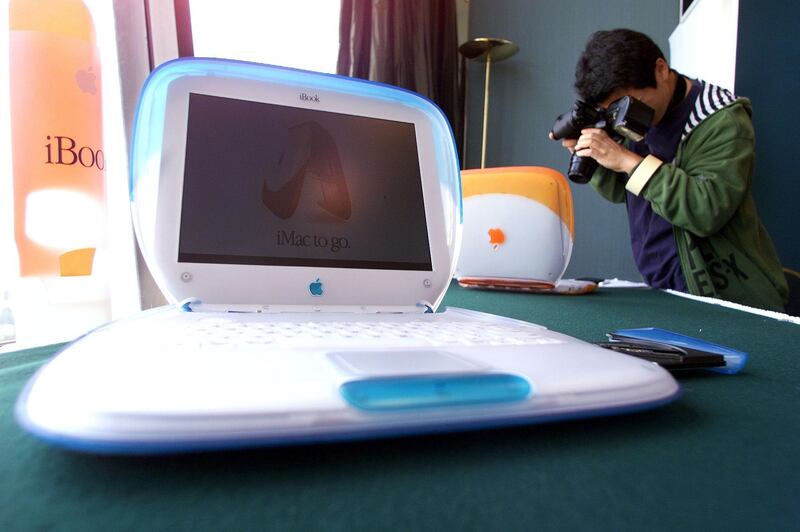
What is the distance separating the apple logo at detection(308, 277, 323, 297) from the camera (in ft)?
1.52

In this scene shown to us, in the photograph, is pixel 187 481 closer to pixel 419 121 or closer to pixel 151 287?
pixel 419 121

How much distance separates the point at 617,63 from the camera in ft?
3.74

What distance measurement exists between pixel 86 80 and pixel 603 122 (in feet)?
3.29

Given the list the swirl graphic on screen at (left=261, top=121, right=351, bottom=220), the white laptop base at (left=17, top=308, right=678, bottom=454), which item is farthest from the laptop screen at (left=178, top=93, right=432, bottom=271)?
the white laptop base at (left=17, top=308, right=678, bottom=454)

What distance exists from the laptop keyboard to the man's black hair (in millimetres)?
972

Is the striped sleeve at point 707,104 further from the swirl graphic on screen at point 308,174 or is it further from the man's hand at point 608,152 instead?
the swirl graphic on screen at point 308,174

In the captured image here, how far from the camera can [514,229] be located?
3.32 ft

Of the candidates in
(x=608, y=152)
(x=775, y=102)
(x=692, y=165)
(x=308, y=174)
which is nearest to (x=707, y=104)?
(x=692, y=165)

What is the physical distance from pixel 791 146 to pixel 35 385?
225 cm

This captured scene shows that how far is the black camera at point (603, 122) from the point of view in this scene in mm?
1056

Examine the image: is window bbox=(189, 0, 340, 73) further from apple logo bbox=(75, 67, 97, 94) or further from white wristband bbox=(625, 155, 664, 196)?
white wristband bbox=(625, 155, 664, 196)

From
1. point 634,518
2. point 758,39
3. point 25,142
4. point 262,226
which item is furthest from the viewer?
point 758,39

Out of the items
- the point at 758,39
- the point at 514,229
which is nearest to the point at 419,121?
the point at 514,229

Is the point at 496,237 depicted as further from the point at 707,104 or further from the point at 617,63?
the point at 707,104
